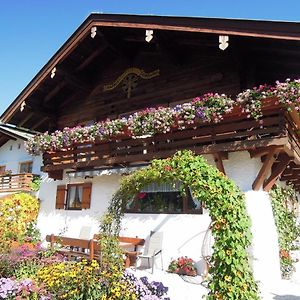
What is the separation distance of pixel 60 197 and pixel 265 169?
8140mm

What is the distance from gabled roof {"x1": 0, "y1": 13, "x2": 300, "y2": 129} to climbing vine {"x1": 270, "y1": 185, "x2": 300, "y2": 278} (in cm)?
446

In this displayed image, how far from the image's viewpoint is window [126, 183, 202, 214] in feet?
33.1

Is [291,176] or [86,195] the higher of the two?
[291,176]

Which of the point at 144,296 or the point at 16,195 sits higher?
the point at 16,195

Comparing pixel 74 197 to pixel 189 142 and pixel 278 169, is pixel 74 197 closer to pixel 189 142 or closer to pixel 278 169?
pixel 189 142

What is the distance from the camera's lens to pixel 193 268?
9.21m

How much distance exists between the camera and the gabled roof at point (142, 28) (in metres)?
8.60

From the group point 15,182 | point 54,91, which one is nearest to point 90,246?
point 15,182

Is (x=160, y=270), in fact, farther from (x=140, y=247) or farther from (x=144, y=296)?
(x=144, y=296)

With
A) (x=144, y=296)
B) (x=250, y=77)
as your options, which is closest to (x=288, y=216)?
(x=250, y=77)

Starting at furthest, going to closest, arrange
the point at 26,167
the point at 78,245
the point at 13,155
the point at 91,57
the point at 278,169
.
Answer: the point at 13,155
the point at 26,167
the point at 91,57
the point at 78,245
the point at 278,169

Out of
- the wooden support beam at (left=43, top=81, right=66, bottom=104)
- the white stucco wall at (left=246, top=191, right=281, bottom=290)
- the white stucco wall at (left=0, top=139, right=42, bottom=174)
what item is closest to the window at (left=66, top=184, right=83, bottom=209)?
the white stucco wall at (left=0, top=139, right=42, bottom=174)

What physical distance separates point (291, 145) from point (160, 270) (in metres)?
5.02

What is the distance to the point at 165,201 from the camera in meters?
10.6
